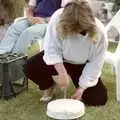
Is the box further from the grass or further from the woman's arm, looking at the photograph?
the woman's arm

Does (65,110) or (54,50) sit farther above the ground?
(54,50)

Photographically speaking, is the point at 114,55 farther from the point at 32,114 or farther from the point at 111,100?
the point at 32,114

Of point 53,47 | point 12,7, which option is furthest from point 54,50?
point 12,7

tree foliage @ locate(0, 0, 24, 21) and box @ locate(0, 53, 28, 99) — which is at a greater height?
tree foliage @ locate(0, 0, 24, 21)

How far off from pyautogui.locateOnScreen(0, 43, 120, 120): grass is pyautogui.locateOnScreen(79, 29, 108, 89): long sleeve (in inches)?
7.4

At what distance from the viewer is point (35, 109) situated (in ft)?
7.89

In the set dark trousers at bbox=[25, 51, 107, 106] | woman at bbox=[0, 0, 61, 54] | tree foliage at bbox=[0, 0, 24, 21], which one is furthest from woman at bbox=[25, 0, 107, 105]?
tree foliage at bbox=[0, 0, 24, 21]

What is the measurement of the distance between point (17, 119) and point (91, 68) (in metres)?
0.50

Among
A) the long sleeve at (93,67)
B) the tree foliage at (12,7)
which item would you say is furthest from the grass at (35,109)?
the tree foliage at (12,7)

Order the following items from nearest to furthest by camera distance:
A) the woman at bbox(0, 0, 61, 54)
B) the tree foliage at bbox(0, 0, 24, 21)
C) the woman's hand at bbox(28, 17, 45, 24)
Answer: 1. the woman at bbox(0, 0, 61, 54)
2. the woman's hand at bbox(28, 17, 45, 24)
3. the tree foliage at bbox(0, 0, 24, 21)

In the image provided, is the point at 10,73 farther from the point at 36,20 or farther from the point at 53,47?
the point at 36,20

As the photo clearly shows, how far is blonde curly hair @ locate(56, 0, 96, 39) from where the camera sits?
2.10m

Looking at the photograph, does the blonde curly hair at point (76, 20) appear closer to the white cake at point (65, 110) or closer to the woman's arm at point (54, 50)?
the woman's arm at point (54, 50)

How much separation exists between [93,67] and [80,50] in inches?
5.1
